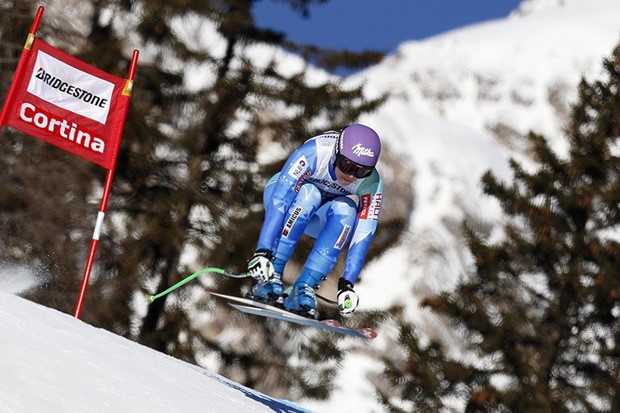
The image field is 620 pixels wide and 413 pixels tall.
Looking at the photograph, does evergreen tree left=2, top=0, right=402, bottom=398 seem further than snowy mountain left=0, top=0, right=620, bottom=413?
Yes

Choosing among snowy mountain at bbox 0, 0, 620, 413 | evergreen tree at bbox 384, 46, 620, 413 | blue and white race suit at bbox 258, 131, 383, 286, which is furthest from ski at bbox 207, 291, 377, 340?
evergreen tree at bbox 384, 46, 620, 413

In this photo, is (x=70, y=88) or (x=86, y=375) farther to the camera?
(x=70, y=88)

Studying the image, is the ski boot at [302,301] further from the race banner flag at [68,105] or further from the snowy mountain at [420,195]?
the race banner flag at [68,105]

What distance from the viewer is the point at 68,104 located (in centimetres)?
1098

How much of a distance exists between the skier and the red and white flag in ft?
5.71

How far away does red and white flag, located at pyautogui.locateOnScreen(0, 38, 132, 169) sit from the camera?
35.4ft

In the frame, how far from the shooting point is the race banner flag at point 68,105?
1079 cm

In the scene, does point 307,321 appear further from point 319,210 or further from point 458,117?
point 458,117

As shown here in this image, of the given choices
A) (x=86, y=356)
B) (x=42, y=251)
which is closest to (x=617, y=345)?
(x=42, y=251)

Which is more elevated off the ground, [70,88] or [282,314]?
[70,88]

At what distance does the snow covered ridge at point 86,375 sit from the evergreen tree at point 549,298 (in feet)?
34.2

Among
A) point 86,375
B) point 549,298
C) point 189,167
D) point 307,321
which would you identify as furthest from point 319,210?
point 189,167

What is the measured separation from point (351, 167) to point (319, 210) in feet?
2.18

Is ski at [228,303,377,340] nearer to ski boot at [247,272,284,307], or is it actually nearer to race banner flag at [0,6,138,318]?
ski boot at [247,272,284,307]
